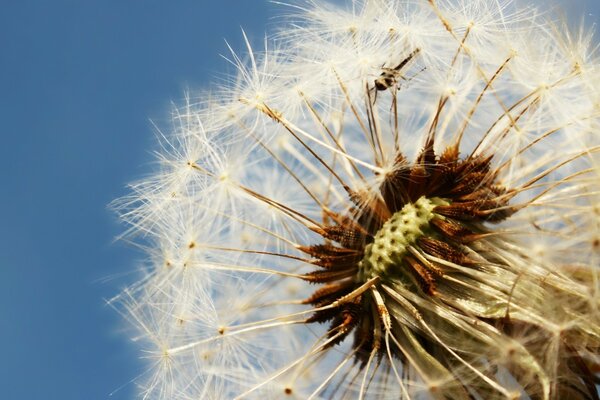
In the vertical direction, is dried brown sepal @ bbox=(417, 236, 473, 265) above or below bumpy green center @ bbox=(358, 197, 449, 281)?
below

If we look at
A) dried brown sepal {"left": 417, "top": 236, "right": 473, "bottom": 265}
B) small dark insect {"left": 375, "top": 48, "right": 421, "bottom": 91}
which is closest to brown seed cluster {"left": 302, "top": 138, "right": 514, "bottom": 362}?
dried brown sepal {"left": 417, "top": 236, "right": 473, "bottom": 265}

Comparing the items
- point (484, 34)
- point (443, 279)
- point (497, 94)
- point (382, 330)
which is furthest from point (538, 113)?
point (382, 330)

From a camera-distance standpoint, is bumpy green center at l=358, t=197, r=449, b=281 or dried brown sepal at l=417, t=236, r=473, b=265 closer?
dried brown sepal at l=417, t=236, r=473, b=265

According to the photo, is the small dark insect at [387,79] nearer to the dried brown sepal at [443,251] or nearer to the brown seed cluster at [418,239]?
the brown seed cluster at [418,239]

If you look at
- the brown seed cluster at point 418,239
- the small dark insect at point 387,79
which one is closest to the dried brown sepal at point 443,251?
the brown seed cluster at point 418,239

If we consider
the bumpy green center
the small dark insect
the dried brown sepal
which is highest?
the small dark insect

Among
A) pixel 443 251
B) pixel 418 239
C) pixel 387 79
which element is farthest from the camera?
pixel 387 79

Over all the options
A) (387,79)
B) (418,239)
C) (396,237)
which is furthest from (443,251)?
(387,79)

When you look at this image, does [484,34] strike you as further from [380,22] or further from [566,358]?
[566,358]

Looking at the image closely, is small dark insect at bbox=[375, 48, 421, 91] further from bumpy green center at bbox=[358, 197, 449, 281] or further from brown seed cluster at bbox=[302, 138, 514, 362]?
bumpy green center at bbox=[358, 197, 449, 281]

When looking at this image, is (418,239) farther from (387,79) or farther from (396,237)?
(387,79)
